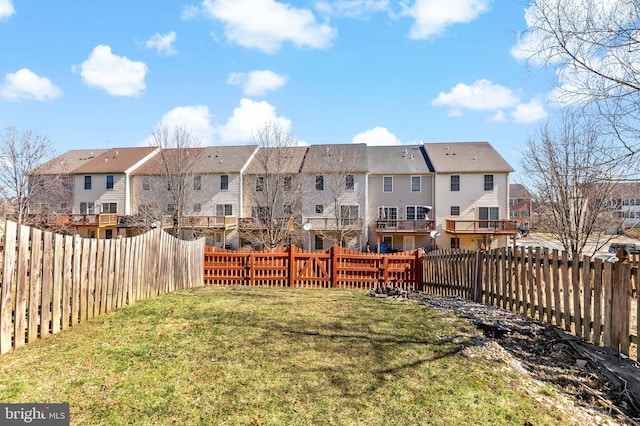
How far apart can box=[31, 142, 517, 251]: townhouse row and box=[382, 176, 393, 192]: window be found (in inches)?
3.6

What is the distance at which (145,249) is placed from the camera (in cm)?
831

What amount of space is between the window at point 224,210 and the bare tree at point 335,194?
7496 mm

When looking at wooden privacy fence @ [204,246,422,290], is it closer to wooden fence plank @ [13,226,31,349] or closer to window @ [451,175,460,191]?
wooden fence plank @ [13,226,31,349]

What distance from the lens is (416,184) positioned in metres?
31.4

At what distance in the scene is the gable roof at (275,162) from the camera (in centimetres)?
2733

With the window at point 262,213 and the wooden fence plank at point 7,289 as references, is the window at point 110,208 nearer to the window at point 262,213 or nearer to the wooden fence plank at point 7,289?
the window at point 262,213

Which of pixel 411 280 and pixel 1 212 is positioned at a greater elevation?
pixel 1 212

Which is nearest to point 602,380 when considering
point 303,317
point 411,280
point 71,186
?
point 303,317

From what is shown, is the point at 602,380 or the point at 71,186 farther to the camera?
the point at 71,186

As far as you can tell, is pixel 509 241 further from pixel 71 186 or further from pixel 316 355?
pixel 71 186

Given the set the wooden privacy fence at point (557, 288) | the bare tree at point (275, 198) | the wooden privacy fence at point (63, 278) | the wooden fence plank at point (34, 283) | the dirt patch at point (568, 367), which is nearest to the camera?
the dirt patch at point (568, 367)

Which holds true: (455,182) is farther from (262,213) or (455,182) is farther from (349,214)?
(262,213)

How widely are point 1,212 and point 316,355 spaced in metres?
30.5

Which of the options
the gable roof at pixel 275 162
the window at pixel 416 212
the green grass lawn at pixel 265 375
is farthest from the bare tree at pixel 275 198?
the green grass lawn at pixel 265 375
